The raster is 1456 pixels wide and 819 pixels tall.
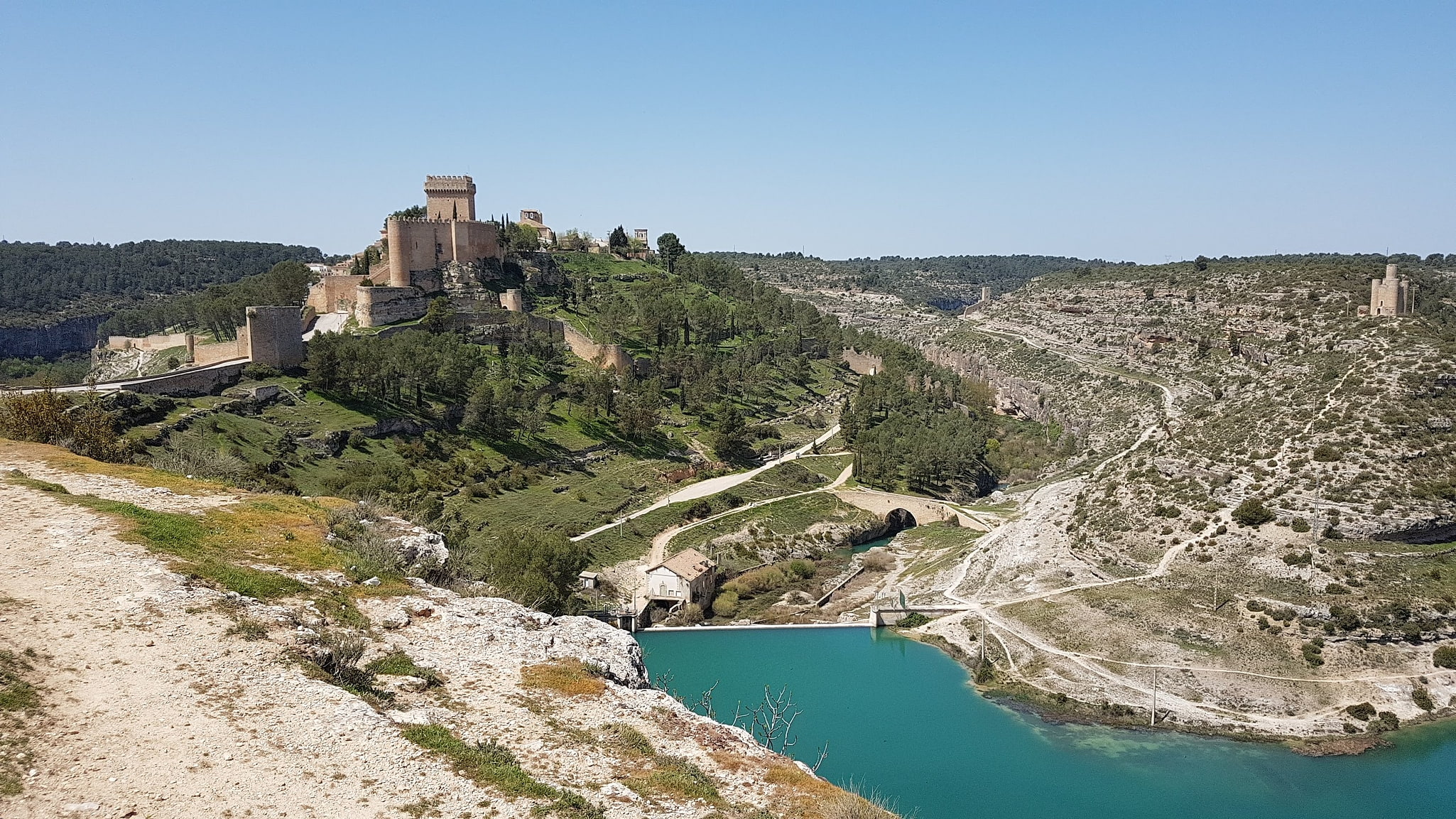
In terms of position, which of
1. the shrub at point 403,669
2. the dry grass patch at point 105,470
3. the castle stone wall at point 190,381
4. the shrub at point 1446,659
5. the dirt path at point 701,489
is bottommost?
the shrub at point 1446,659

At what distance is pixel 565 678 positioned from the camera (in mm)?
13398

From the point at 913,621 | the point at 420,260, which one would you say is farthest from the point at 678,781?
the point at 420,260

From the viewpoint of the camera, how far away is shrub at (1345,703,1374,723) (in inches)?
1277

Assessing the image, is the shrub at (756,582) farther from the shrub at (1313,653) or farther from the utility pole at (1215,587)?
the shrub at (1313,653)

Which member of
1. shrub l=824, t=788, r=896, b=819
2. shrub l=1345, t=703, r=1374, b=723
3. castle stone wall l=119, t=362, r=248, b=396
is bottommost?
shrub l=1345, t=703, r=1374, b=723

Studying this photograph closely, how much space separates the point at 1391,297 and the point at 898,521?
1361 inches

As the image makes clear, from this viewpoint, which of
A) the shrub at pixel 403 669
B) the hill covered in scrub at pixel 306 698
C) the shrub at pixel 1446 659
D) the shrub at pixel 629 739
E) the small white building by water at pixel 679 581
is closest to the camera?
the hill covered in scrub at pixel 306 698

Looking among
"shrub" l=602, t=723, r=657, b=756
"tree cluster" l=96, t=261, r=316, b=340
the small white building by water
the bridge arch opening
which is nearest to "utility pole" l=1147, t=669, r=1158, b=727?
the small white building by water

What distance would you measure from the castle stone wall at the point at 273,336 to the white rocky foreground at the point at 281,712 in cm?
3553

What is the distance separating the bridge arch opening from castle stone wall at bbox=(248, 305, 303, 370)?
3677 centimetres

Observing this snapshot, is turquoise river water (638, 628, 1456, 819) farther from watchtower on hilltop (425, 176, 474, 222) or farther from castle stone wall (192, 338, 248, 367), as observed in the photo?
watchtower on hilltop (425, 176, 474, 222)

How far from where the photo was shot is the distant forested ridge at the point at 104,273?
116 m

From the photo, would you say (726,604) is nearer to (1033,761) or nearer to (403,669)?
(1033,761)

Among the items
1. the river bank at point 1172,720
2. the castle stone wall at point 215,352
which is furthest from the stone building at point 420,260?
the river bank at point 1172,720
